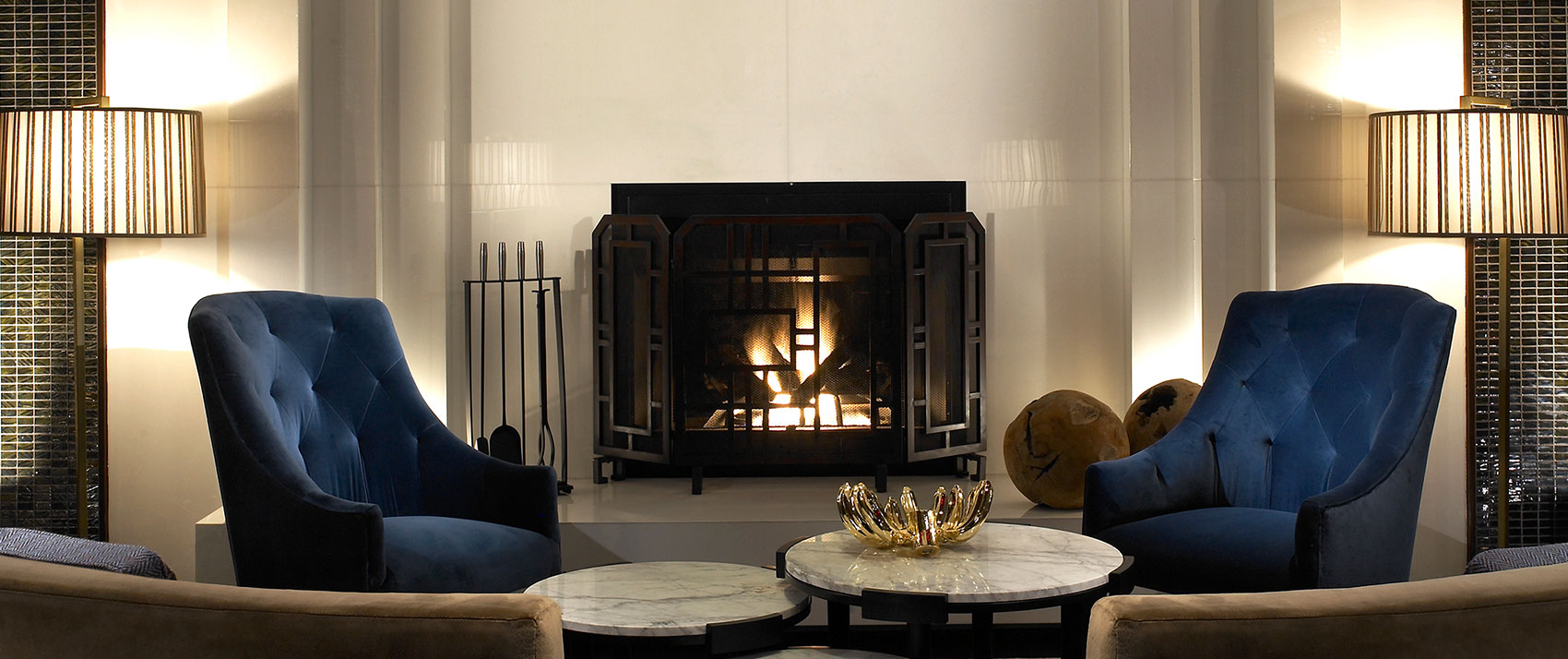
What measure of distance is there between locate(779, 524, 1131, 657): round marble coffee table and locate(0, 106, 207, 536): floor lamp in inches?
83.2

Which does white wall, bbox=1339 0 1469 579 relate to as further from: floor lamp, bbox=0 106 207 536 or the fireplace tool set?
floor lamp, bbox=0 106 207 536

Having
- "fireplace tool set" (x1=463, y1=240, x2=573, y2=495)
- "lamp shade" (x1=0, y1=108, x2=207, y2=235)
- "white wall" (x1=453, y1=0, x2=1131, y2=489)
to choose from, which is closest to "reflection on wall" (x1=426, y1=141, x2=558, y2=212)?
"white wall" (x1=453, y1=0, x2=1131, y2=489)

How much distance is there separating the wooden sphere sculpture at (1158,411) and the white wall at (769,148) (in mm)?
262

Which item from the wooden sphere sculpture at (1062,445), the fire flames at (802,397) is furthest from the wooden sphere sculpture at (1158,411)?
the fire flames at (802,397)

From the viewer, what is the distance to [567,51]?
12.9ft

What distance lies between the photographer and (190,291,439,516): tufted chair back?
233cm

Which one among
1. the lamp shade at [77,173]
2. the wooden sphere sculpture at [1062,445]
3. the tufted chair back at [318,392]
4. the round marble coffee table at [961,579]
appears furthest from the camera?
the wooden sphere sculpture at [1062,445]

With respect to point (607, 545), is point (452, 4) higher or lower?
higher

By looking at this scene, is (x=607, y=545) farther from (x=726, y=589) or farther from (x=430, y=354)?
(x=726, y=589)

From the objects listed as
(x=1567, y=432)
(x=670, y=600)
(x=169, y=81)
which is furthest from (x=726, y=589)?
(x=1567, y=432)

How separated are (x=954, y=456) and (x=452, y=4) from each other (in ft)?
7.24

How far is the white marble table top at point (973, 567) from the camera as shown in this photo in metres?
1.85

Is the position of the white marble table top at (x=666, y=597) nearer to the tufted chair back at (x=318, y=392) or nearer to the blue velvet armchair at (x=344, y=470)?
the blue velvet armchair at (x=344, y=470)

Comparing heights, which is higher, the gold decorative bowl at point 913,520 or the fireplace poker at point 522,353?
the fireplace poker at point 522,353
